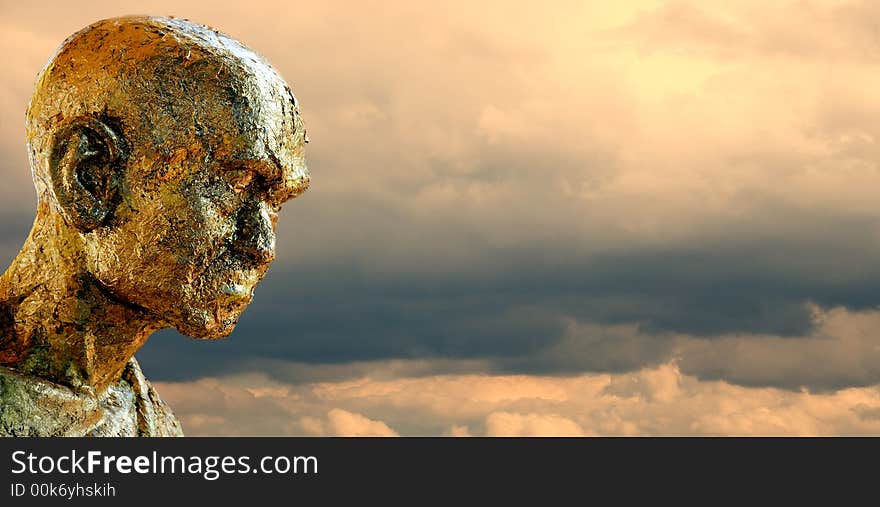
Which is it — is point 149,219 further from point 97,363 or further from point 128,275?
point 97,363

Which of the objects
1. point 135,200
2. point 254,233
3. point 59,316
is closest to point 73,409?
point 59,316

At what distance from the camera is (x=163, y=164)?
8523 millimetres

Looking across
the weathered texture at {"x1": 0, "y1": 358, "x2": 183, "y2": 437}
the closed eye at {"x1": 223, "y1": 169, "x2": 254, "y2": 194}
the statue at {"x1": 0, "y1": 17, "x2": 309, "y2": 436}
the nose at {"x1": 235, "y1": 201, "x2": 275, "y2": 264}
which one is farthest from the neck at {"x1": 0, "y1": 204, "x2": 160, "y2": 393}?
the closed eye at {"x1": 223, "y1": 169, "x2": 254, "y2": 194}

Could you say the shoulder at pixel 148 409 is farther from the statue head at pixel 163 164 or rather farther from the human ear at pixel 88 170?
the human ear at pixel 88 170

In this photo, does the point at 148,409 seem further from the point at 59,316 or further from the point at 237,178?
the point at 237,178

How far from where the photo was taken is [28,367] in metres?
8.92

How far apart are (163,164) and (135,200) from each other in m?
0.27

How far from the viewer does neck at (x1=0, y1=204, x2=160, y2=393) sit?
28.9 ft

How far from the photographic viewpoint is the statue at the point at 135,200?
336 inches

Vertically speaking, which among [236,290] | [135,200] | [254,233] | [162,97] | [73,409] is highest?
[162,97]

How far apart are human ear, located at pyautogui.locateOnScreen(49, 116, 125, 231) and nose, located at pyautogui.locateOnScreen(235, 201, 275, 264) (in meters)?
0.74

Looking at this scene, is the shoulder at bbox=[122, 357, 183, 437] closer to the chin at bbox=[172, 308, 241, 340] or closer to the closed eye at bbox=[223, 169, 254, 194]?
the chin at bbox=[172, 308, 241, 340]

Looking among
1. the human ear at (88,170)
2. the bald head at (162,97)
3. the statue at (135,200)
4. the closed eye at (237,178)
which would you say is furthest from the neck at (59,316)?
the closed eye at (237,178)
